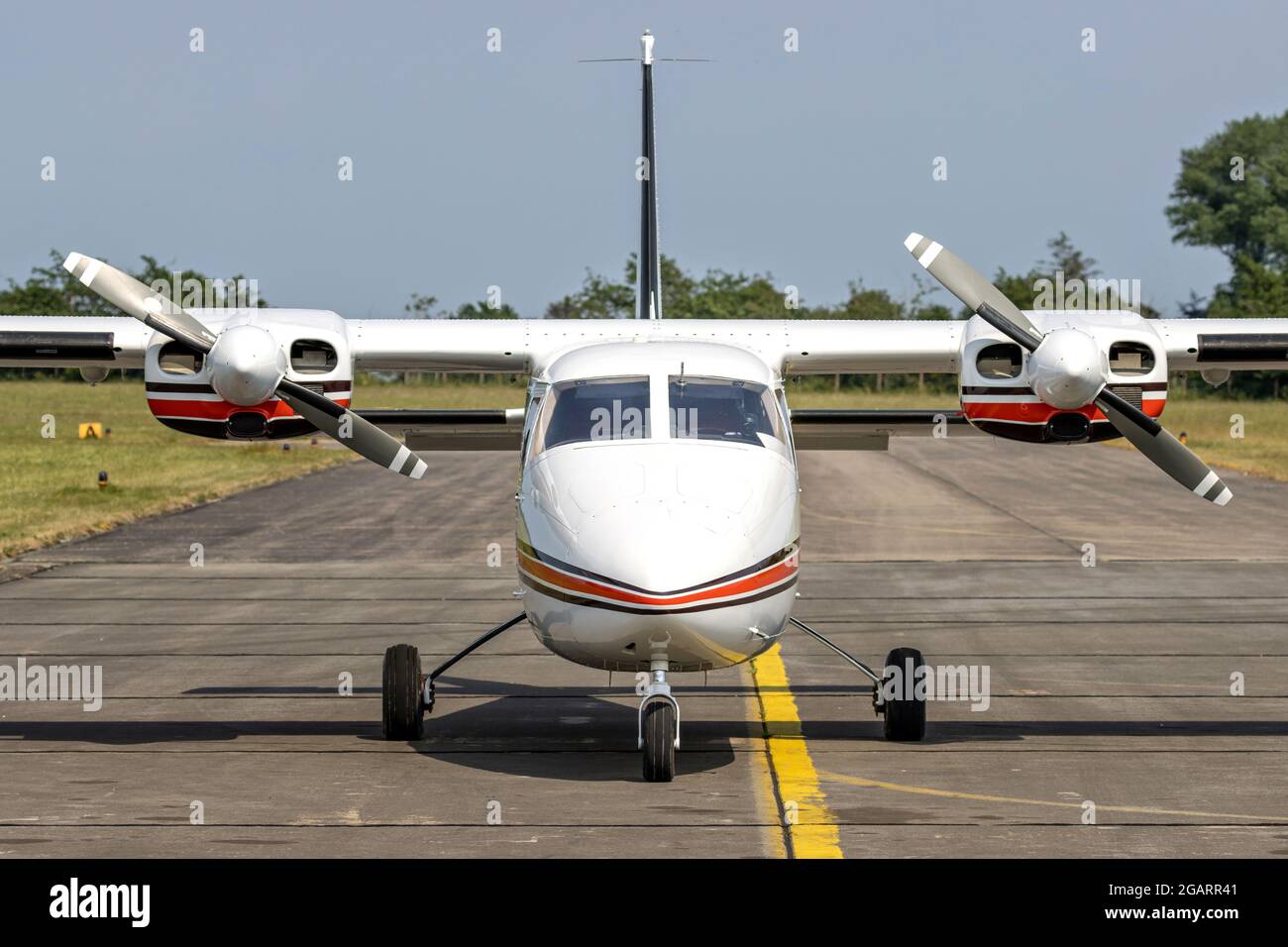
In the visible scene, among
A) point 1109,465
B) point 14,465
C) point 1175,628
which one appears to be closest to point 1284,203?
point 1109,465

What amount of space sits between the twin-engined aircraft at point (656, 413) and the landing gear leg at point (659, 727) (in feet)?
0.05

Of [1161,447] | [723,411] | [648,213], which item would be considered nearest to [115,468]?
[648,213]

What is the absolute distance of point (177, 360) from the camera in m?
12.9

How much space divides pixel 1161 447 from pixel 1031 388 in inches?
47.3

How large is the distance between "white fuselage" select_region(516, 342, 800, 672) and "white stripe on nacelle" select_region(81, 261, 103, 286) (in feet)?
12.4

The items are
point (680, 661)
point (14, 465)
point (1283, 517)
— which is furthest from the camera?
point (14, 465)

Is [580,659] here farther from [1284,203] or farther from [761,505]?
[1284,203]

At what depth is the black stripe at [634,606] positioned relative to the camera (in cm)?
974

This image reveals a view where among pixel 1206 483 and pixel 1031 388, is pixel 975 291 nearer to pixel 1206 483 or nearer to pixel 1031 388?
pixel 1031 388

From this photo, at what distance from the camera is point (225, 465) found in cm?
4309

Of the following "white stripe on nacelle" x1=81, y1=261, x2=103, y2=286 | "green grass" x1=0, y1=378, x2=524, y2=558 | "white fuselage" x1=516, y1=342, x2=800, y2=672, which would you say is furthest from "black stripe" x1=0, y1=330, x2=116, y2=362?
"green grass" x1=0, y1=378, x2=524, y2=558

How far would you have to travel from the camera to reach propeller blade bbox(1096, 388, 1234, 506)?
40.3ft

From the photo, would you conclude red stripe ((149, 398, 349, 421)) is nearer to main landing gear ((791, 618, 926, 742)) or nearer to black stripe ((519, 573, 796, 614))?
black stripe ((519, 573, 796, 614))

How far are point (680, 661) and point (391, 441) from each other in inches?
146
